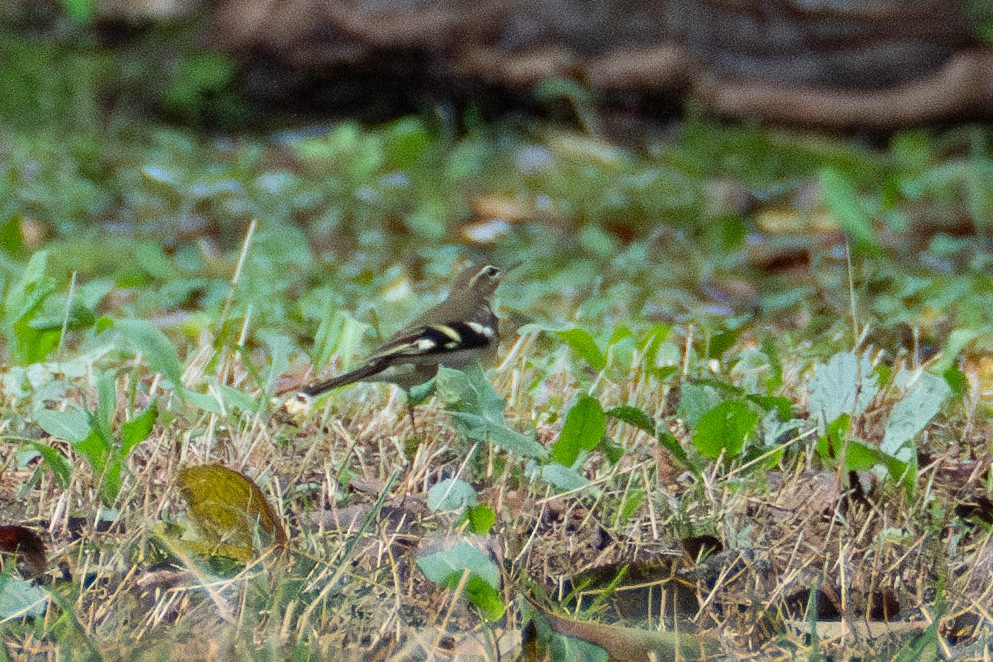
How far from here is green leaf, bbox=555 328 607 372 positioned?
8.35 feet

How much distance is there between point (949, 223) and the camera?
5.17 metres

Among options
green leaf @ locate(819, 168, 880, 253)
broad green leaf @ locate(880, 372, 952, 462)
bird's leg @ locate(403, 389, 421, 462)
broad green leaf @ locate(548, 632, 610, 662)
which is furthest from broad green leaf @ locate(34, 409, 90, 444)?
green leaf @ locate(819, 168, 880, 253)

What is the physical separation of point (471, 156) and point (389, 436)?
3546 mm

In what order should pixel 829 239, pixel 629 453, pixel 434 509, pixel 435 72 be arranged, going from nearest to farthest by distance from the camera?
1. pixel 434 509
2. pixel 629 453
3. pixel 829 239
4. pixel 435 72

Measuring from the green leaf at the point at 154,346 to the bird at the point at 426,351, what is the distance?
25 cm

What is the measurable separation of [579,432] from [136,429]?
0.78 metres

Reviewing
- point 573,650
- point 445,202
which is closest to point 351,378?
point 573,650

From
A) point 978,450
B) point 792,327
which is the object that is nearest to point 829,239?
point 792,327

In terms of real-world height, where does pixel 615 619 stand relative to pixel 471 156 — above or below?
above

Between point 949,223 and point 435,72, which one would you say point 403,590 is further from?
point 435,72

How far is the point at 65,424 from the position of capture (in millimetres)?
2145

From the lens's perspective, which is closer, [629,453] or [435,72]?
[629,453]

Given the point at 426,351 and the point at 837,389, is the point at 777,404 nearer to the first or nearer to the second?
the point at 837,389

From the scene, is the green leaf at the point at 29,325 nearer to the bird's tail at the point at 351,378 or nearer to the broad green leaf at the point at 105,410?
the broad green leaf at the point at 105,410
